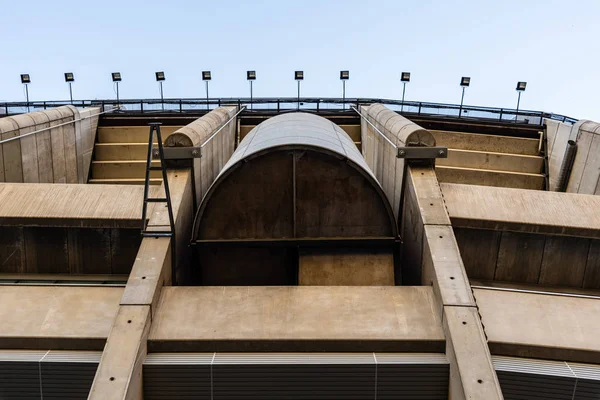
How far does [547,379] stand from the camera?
797cm

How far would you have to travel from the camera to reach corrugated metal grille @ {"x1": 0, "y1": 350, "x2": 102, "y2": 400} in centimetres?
809

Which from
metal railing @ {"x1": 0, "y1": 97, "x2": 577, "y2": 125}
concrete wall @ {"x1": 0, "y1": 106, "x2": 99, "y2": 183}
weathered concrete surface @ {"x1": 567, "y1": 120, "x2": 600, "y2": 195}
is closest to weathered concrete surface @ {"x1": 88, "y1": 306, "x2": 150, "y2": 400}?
concrete wall @ {"x1": 0, "y1": 106, "x2": 99, "y2": 183}

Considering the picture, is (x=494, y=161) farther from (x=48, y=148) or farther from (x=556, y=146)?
(x=48, y=148)

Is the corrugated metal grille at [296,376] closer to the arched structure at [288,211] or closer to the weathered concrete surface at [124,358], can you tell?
the weathered concrete surface at [124,358]

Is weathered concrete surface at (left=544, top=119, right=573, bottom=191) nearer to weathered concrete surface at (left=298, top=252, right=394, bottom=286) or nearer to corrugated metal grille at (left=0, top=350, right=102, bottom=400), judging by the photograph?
weathered concrete surface at (left=298, top=252, right=394, bottom=286)

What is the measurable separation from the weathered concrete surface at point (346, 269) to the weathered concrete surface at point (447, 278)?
29.9 inches

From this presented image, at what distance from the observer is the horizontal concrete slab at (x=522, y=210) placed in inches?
432

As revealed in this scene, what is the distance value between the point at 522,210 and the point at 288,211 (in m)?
5.70

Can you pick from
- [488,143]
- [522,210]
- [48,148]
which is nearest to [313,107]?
[488,143]

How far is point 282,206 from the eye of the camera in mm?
11320

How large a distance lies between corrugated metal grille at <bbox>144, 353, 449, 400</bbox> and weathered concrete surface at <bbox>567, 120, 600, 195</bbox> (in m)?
11.9

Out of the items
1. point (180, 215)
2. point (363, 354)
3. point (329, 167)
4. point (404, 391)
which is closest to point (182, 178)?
point (180, 215)

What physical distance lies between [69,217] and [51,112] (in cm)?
1084

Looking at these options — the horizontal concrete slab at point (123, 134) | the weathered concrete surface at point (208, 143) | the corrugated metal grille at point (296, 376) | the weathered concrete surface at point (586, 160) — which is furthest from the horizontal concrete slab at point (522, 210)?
the horizontal concrete slab at point (123, 134)
